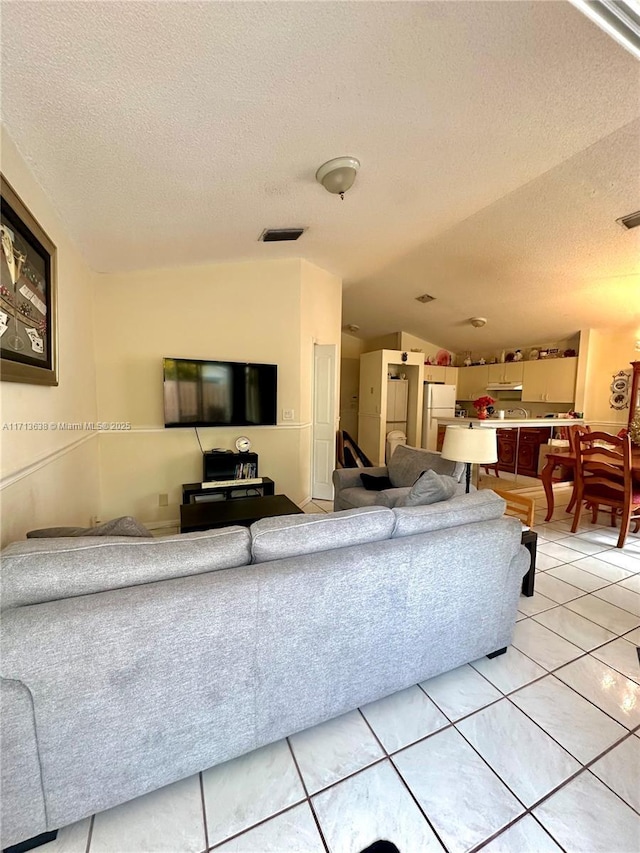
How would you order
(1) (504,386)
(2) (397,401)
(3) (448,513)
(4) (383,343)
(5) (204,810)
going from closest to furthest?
(5) (204,810) < (3) (448,513) < (2) (397,401) < (1) (504,386) < (4) (383,343)

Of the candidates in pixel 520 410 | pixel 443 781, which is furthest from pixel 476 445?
pixel 520 410

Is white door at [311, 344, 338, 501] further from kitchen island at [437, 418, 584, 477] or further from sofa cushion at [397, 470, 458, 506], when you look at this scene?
sofa cushion at [397, 470, 458, 506]

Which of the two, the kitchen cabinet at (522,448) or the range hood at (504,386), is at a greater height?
the range hood at (504,386)

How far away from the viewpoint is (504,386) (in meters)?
6.34

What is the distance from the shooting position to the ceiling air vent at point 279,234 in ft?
9.30

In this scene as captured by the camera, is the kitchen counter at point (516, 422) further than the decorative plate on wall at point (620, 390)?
No

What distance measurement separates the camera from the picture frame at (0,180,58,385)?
1.40 metres

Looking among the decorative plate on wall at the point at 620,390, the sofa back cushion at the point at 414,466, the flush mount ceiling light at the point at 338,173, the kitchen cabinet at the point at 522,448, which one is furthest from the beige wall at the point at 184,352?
the decorative plate on wall at the point at 620,390

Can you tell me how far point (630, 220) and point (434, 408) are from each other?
3552 millimetres

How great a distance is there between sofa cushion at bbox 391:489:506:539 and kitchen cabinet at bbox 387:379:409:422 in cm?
443

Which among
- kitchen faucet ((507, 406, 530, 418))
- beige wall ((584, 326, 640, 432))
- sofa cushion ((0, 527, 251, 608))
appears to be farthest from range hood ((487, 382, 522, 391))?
sofa cushion ((0, 527, 251, 608))

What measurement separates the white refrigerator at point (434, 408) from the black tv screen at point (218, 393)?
3422 millimetres

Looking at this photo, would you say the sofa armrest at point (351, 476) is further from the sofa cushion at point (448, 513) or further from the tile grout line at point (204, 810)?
the tile grout line at point (204, 810)

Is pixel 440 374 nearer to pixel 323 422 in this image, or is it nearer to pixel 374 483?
pixel 323 422
